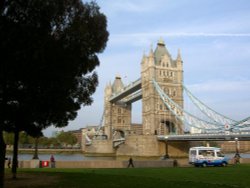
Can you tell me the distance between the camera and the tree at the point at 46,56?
11336 millimetres

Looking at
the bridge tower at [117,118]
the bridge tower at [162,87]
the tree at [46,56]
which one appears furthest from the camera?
the bridge tower at [117,118]

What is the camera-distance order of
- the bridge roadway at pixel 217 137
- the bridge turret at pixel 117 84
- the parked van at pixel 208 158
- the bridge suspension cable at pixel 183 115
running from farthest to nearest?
the bridge turret at pixel 117 84 → the bridge suspension cable at pixel 183 115 → the bridge roadway at pixel 217 137 → the parked van at pixel 208 158

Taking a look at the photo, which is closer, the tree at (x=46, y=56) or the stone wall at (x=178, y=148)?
the tree at (x=46, y=56)

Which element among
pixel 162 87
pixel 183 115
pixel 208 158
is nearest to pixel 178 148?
pixel 183 115

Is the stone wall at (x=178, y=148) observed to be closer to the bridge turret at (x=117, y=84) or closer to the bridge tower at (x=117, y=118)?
the bridge tower at (x=117, y=118)

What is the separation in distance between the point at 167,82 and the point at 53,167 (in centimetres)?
5873

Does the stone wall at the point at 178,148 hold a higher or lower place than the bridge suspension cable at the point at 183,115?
lower

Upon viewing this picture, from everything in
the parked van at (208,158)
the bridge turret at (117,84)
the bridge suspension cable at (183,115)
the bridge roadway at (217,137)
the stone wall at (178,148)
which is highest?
the bridge turret at (117,84)

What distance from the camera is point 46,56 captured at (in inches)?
468

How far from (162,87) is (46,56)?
73.5 metres

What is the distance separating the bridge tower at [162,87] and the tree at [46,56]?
65772 millimetres

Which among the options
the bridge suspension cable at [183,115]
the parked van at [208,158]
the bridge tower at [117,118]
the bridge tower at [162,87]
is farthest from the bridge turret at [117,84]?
the parked van at [208,158]

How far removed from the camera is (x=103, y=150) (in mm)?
98438

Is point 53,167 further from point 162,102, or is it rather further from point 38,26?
point 162,102
